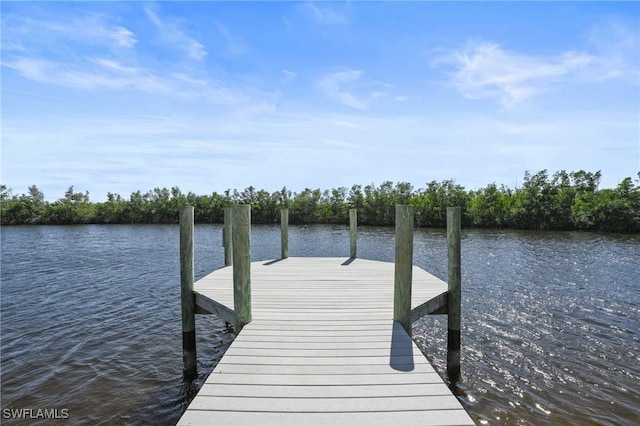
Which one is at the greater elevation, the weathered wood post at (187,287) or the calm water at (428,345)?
the weathered wood post at (187,287)

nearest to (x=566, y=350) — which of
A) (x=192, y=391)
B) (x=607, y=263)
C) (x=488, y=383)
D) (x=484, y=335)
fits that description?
(x=484, y=335)

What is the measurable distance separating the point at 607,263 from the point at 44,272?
27.3 metres

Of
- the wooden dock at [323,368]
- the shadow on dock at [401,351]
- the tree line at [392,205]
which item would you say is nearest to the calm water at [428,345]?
the wooden dock at [323,368]

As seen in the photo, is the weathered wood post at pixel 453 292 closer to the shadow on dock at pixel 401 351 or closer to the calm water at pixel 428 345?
the calm water at pixel 428 345

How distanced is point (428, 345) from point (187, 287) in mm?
5370

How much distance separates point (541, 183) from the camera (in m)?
48.2

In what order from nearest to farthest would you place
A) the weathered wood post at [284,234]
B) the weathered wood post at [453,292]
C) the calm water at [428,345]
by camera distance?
the calm water at [428,345]
the weathered wood post at [453,292]
the weathered wood post at [284,234]

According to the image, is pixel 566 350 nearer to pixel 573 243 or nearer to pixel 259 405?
pixel 259 405

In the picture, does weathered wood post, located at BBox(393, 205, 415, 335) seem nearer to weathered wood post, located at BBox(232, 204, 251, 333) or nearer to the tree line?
weathered wood post, located at BBox(232, 204, 251, 333)

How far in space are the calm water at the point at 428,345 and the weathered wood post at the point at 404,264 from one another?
2.17 meters

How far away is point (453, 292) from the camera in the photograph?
6.45 metres

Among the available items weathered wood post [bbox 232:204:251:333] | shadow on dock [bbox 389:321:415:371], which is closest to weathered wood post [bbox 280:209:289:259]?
weathered wood post [bbox 232:204:251:333]

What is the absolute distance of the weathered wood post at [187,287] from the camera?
650 centimetres

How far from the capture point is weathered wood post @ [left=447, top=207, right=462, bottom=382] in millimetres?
6105
